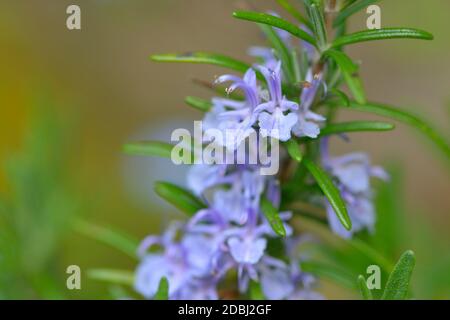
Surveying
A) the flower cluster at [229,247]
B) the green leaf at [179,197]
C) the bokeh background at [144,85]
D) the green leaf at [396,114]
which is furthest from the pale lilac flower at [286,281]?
the bokeh background at [144,85]

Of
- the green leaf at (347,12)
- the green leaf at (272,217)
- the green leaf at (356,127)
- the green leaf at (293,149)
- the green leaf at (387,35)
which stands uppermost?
the green leaf at (347,12)

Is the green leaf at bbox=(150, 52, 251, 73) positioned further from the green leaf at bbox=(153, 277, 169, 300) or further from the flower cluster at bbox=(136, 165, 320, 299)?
the green leaf at bbox=(153, 277, 169, 300)

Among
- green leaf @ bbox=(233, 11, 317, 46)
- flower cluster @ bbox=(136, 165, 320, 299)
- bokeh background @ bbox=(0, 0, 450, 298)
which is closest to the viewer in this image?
green leaf @ bbox=(233, 11, 317, 46)

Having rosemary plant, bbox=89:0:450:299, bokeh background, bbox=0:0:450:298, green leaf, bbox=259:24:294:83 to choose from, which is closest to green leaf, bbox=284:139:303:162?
rosemary plant, bbox=89:0:450:299

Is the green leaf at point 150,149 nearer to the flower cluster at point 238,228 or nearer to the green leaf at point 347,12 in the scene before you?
the flower cluster at point 238,228

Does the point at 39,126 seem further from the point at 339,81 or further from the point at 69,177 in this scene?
the point at 339,81
